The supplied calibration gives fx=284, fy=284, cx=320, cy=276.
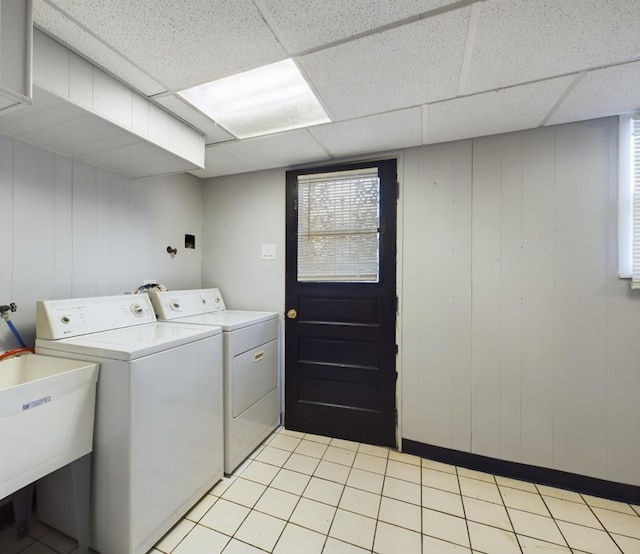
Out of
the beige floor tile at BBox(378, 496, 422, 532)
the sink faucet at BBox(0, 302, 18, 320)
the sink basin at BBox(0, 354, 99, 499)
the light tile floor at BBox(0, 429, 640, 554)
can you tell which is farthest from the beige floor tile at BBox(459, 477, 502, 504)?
the sink faucet at BBox(0, 302, 18, 320)

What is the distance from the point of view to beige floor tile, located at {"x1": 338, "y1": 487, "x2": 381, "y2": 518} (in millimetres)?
1561

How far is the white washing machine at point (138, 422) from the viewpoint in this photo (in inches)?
48.6

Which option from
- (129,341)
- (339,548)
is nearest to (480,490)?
(339,548)

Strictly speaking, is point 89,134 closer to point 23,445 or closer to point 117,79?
point 117,79

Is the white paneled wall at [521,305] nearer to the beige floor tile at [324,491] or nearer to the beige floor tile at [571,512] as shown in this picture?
the beige floor tile at [571,512]

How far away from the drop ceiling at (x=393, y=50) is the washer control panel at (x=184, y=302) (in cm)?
125

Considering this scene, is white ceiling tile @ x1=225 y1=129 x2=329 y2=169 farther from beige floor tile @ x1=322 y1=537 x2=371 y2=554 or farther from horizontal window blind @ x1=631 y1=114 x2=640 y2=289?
beige floor tile @ x1=322 y1=537 x2=371 y2=554

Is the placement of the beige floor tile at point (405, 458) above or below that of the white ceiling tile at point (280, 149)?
below

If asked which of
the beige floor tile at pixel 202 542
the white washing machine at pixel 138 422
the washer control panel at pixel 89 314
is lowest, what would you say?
the beige floor tile at pixel 202 542

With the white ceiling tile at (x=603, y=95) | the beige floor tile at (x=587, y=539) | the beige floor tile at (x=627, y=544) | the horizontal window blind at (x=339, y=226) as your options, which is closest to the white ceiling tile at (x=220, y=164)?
the horizontal window blind at (x=339, y=226)

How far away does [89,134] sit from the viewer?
1.45m

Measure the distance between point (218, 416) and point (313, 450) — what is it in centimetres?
82

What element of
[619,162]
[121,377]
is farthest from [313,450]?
[619,162]

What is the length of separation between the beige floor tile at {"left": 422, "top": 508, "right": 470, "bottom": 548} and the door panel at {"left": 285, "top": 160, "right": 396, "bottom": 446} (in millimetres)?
634
